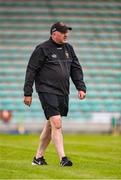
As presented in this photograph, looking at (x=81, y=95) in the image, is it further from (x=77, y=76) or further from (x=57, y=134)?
(x=57, y=134)

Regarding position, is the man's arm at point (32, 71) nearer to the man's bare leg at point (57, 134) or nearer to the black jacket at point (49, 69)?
the black jacket at point (49, 69)

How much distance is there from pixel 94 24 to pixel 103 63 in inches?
71.1

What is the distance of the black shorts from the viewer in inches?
350

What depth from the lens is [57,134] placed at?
28.9ft

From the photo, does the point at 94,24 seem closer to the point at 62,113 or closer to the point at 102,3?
the point at 102,3

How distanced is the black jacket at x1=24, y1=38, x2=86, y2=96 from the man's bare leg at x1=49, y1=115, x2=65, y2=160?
0.33m

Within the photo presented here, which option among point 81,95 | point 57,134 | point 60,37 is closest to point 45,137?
point 57,134

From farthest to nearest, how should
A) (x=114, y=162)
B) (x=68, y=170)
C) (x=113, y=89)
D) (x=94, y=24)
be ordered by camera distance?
(x=94, y=24) < (x=113, y=89) < (x=114, y=162) < (x=68, y=170)

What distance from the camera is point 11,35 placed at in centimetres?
2741

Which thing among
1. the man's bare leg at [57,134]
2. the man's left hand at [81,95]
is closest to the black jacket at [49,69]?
the man's left hand at [81,95]

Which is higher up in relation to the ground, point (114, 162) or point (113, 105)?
point (114, 162)

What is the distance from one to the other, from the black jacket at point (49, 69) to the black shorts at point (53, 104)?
0.17 ft

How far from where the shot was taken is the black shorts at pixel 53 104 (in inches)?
350

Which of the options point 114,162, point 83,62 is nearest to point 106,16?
point 83,62
